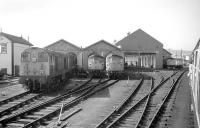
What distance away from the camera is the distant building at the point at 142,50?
1877 inches

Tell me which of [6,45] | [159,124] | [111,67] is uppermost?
[6,45]

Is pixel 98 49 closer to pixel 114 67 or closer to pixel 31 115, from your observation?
pixel 114 67

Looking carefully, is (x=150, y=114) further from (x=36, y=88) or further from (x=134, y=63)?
(x=134, y=63)

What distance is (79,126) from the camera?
9.68 metres

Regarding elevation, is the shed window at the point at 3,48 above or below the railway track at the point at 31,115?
above

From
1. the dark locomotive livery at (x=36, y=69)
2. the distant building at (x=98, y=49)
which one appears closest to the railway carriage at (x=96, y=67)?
the distant building at (x=98, y=49)

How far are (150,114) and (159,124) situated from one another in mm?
1774

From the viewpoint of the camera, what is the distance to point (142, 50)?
4919cm

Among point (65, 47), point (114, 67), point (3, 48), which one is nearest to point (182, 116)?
point (114, 67)

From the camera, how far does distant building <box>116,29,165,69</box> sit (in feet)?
156

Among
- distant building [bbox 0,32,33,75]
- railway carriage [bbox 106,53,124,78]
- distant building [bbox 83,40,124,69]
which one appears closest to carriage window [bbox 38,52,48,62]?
railway carriage [bbox 106,53,124,78]

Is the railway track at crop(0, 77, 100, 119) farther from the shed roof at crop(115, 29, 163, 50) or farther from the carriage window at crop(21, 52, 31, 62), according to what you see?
the shed roof at crop(115, 29, 163, 50)

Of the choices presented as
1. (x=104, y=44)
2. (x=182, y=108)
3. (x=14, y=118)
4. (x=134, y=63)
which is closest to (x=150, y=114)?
(x=182, y=108)

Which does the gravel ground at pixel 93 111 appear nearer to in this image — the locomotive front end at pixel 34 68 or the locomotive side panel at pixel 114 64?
the locomotive front end at pixel 34 68
